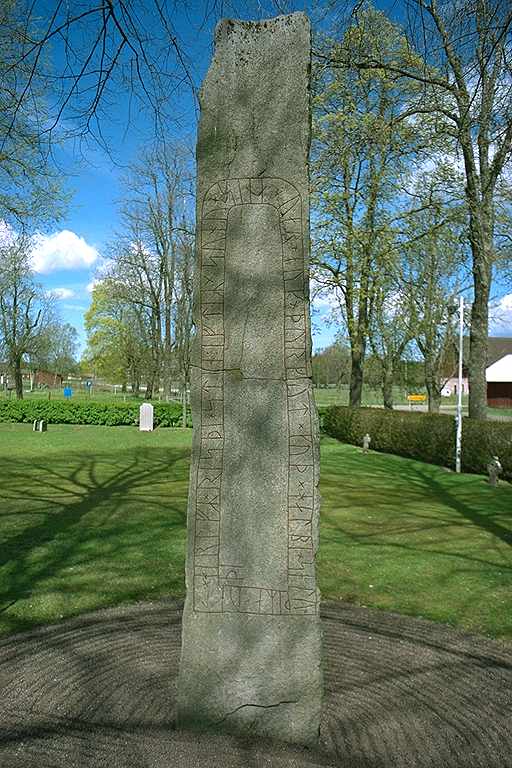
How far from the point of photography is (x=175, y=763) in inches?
126

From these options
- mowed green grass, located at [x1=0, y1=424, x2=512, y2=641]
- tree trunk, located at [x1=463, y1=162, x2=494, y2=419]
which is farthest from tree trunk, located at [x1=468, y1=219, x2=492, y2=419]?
mowed green grass, located at [x1=0, y1=424, x2=512, y2=641]

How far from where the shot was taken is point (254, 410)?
3.88 metres

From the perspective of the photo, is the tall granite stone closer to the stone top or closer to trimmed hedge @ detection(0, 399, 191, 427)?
the stone top

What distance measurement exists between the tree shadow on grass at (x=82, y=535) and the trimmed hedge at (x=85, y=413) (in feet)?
46.8

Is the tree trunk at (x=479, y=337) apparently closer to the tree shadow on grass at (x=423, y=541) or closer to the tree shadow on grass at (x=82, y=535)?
the tree shadow on grass at (x=423, y=541)

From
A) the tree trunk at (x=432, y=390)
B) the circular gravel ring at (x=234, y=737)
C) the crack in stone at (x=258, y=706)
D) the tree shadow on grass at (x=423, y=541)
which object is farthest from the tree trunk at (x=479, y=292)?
the tree trunk at (x=432, y=390)

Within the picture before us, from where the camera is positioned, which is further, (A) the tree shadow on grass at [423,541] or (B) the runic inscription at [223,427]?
(A) the tree shadow on grass at [423,541]

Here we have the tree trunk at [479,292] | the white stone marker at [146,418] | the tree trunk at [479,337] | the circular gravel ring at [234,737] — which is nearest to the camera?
the circular gravel ring at [234,737]

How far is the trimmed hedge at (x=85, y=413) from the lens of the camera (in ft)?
100

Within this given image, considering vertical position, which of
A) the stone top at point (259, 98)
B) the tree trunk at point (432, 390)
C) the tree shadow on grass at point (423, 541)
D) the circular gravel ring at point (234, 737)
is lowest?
the tree shadow on grass at point (423, 541)

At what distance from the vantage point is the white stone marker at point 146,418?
A: 2819 cm

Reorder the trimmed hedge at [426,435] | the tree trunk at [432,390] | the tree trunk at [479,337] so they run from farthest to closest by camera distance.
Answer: the tree trunk at [432,390] < the tree trunk at [479,337] < the trimmed hedge at [426,435]

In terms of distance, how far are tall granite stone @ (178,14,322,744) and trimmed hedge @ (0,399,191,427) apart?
26746 mm

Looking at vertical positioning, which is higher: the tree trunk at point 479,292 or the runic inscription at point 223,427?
the tree trunk at point 479,292
